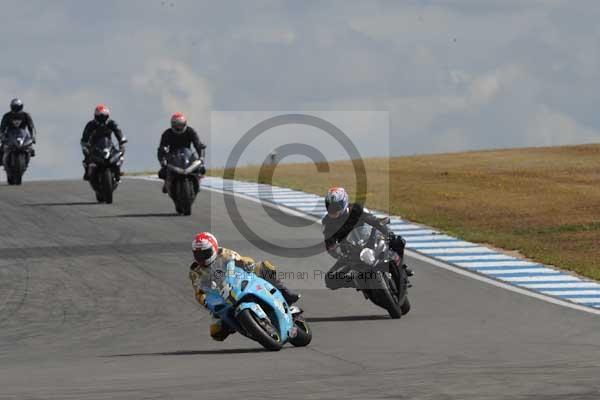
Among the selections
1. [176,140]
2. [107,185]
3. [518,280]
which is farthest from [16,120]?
[518,280]

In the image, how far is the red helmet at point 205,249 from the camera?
564 inches

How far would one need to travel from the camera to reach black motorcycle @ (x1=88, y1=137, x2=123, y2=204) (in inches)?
1174

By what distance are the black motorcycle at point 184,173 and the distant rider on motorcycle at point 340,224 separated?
10525mm

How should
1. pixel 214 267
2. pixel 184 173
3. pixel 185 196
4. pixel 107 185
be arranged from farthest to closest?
pixel 107 185, pixel 185 196, pixel 184 173, pixel 214 267

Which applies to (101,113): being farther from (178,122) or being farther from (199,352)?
(199,352)

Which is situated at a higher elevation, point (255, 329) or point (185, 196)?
point (185, 196)

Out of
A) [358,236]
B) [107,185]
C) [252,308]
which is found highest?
[107,185]

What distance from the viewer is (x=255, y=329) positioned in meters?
14.1

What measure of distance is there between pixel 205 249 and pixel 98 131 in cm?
1656

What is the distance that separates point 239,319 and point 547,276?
10393 millimetres

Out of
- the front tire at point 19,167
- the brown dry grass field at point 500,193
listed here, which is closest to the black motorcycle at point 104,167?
the front tire at point 19,167

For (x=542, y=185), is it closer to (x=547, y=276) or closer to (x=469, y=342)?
(x=547, y=276)

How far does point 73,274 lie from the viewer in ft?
73.9

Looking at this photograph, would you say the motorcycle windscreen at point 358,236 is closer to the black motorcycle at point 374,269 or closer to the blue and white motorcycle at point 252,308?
the black motorcycle at point 374,269
